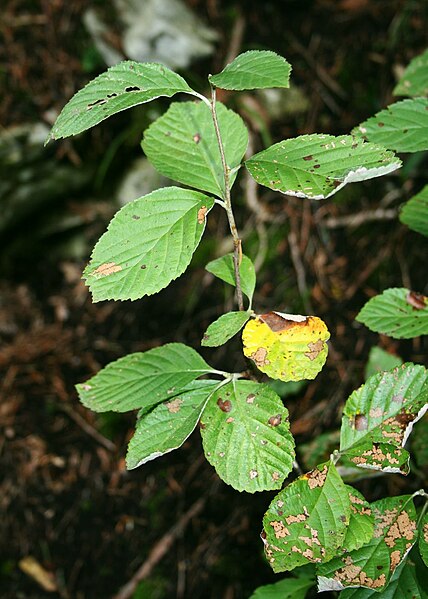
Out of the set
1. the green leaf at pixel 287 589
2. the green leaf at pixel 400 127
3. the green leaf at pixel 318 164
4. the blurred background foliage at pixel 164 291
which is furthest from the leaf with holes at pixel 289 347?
the blurred background foliage at pixel 164 291

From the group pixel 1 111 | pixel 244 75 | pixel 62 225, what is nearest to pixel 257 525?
pixel 244 75

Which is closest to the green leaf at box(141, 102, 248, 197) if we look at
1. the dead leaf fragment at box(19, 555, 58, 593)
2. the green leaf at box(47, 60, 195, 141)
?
the green leaf at box(47, 60, 195, 141)

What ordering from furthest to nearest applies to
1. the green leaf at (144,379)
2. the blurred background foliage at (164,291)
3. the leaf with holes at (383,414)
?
1. the blurred background foliage at (164,291)
2. the green leaf at (144,379)
3. the leaf with holes at (383,414)

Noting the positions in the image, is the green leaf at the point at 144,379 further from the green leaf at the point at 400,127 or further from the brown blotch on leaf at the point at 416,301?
the green leaf at the point at 400,127

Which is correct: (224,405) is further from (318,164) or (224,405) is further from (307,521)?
(318,164)

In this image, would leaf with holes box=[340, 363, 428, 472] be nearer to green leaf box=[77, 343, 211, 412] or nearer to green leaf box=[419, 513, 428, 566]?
green leaf box=[419, 513, 428, 566]

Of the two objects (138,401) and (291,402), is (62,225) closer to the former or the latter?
(291,402)
